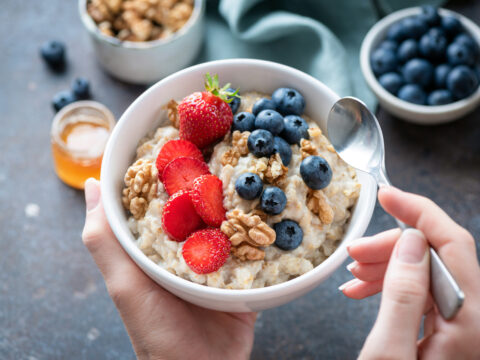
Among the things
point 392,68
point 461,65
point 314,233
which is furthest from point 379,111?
point 314,233

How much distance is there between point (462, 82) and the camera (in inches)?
72.6

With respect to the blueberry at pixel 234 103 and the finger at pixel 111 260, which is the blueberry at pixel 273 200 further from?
the finger at pixel 111 260

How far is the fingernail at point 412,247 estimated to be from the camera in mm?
1021

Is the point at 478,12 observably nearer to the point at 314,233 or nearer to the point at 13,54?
the point at 314,233

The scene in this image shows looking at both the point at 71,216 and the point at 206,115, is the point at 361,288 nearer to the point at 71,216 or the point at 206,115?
the point at 206,115

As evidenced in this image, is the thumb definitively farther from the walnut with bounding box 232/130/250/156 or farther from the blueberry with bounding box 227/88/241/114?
the blueberry with bounding box 227/88/241/114

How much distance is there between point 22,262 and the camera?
1.86 m

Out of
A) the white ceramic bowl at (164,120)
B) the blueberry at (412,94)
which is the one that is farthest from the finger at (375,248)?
the blueberry at (412,94)

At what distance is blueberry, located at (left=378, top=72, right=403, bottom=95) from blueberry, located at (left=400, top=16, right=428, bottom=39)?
0.58 ft

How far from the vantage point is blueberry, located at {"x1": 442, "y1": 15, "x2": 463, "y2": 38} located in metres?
1.95

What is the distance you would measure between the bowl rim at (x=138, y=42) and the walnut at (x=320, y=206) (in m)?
0.97

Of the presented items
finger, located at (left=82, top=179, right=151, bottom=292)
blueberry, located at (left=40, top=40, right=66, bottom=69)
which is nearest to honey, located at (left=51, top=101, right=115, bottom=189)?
blueberry, located at (left=40, top=40, right=66, bottom=69)

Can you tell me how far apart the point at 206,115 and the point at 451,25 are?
121 cm

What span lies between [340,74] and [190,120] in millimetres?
899
